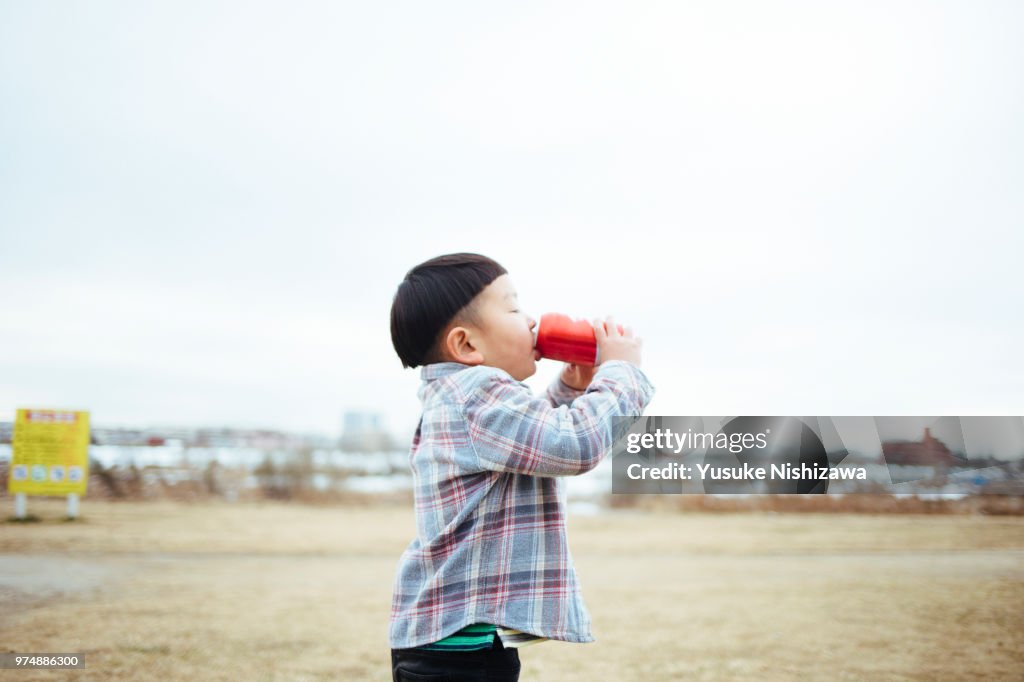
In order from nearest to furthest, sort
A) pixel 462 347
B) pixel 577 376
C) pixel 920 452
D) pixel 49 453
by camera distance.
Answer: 1. pixel 462 347
2. pixel 577 376
3. pixel 920 452
4. pixel 49 453

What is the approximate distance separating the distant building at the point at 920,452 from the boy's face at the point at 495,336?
Answer: 177cm

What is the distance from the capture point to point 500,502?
120 cm

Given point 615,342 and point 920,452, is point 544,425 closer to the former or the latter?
point 615,342

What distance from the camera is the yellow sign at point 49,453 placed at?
21.7 feet

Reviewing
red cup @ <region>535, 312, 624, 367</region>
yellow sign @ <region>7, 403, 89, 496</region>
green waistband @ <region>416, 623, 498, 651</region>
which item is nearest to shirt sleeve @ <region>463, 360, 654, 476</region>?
red cup @ <region>535, 312, 624, 367</region>

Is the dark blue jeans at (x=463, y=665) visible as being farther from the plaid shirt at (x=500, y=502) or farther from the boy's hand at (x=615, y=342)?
the boy's hand at (x=615, y=342)

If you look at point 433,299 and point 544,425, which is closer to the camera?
point 544,425

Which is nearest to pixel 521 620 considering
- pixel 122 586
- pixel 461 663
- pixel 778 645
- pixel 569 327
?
pixel 461 663

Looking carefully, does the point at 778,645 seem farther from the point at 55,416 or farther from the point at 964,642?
the point at 55,416

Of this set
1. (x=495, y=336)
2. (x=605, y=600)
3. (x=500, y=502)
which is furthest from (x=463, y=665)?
(x=605, y=600)

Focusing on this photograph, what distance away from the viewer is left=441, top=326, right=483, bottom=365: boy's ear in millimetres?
1241

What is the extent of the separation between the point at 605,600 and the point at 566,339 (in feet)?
9.69

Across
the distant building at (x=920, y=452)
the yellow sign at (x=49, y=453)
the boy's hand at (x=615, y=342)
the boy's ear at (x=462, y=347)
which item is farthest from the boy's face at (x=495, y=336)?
the yellow sign at (x=49, y=453)

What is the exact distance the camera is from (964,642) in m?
2.99
